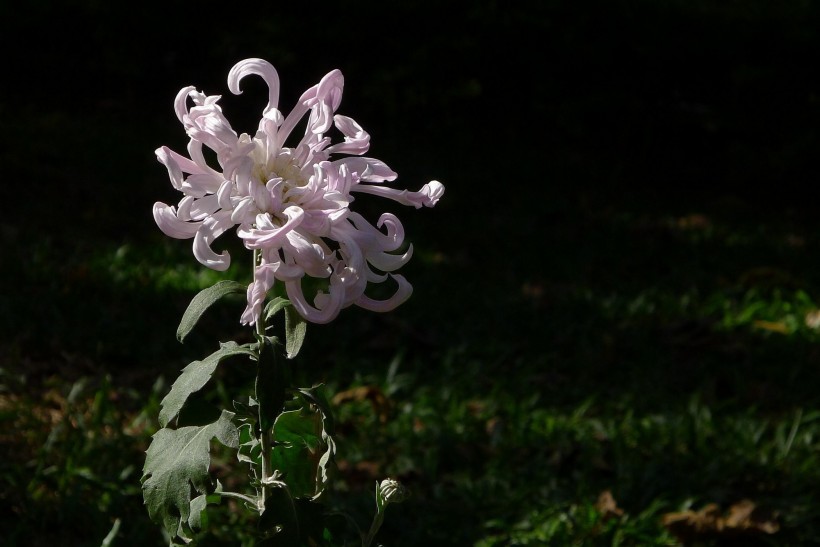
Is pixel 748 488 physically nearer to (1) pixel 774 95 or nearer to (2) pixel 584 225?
(2) pixel 584 225

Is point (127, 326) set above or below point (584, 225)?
above

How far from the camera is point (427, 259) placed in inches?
221

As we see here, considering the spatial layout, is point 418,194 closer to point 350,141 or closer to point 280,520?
point 350,141

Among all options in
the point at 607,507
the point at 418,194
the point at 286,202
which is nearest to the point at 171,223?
the point at 286,202

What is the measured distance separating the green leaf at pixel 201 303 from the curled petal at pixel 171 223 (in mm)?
104

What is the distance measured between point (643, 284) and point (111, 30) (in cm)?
442

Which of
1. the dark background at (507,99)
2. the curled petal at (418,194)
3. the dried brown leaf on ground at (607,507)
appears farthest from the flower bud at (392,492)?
the dark background at (507,99)

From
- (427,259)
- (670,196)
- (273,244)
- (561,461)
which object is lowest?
(670,196)

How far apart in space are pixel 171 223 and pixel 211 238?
0.22ft

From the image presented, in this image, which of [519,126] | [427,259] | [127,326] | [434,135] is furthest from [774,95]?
[127,326]

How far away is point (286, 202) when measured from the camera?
63.4 inches

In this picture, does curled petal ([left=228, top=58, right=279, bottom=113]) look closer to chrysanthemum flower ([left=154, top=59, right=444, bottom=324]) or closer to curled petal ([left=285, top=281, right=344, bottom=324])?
chrysanthemum flower ([left=154, top=59, right=444, bottom=324])

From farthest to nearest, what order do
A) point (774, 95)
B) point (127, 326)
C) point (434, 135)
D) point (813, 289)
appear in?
point (434, 135) → point (774, 95) → point (813, 289) → point (127, 326)

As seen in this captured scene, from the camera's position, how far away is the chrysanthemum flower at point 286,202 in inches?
61.1
